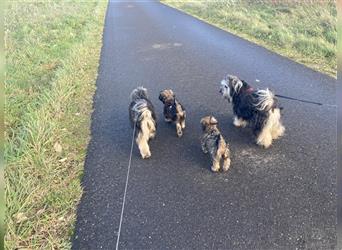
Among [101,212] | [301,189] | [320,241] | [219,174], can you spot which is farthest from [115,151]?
[320,241]

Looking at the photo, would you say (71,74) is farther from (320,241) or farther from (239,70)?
(320,241)

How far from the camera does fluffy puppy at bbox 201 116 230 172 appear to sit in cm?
451

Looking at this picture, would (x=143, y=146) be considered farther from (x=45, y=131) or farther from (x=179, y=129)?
(x=45, y=131)

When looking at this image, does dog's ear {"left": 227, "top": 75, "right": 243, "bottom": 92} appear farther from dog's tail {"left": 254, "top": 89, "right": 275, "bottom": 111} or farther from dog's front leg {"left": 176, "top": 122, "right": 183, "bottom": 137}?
dog's front leg {"left": 176, "top": 122, "right": 183, "bottom": 137}

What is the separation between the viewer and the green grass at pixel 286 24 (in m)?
8.88

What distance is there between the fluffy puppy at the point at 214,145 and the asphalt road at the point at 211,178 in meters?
0.18

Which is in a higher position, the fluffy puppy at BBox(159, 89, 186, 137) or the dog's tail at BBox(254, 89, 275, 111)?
the dog's tail at BBox(254, 89, 275, 111)

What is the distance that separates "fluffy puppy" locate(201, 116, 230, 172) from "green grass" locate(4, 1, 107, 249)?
6.04ft

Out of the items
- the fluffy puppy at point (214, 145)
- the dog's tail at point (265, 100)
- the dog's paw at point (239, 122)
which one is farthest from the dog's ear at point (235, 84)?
the fluffy puppy at point (214, 145)

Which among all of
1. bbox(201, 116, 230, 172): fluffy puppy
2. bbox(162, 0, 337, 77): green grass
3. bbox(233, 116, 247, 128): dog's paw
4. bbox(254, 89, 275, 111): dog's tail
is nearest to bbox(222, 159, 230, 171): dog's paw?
bbox(201, 116, 230, 172): fluffy puppy

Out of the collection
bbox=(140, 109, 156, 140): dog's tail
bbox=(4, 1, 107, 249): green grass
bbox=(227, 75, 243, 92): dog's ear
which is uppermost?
bbox=(227, 75, 243, 92): dog's ear

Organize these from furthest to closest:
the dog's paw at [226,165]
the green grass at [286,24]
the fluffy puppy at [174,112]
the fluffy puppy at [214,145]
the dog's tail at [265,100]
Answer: the green grass at [286,24] → the fluffy puppy at [174,112] → the dog's tail at [265,100] → the dog's paw at [226,165] → the fluffy puppy at [214,145]

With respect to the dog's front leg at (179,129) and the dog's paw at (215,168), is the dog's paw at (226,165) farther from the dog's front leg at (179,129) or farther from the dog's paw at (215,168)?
the dog's front leg at (179,129)

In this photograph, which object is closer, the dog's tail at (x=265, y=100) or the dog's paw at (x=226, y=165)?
the dog's paw at (x=226, y=165)
